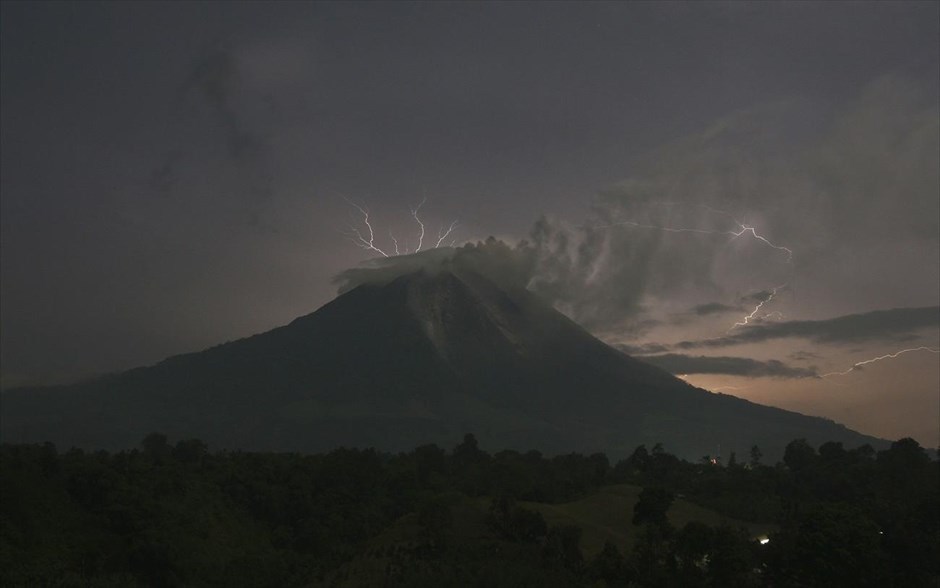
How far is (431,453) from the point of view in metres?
107

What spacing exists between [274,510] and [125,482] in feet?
43.8

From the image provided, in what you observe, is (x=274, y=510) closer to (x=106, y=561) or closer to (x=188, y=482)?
(x=188, y=482)

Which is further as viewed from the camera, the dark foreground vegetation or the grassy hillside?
the grassy hillside

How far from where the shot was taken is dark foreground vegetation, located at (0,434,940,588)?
5197 centimetres

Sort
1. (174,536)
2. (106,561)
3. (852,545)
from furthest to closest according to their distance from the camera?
(174,536), (106,561), (852,545)

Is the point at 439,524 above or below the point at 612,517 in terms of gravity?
above

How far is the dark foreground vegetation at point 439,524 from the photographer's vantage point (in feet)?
171

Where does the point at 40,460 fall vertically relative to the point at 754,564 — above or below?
above

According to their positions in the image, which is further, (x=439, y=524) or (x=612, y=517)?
(x=612, y=517)

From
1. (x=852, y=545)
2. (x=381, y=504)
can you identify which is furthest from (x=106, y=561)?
(x=852, y=545)

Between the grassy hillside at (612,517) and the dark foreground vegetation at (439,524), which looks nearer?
the dark foreground vegetation at (439,524)

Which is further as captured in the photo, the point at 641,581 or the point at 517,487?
the point at 517,487

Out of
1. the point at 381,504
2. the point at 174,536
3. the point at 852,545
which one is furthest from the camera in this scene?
the point at 381,504

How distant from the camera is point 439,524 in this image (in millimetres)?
63781
